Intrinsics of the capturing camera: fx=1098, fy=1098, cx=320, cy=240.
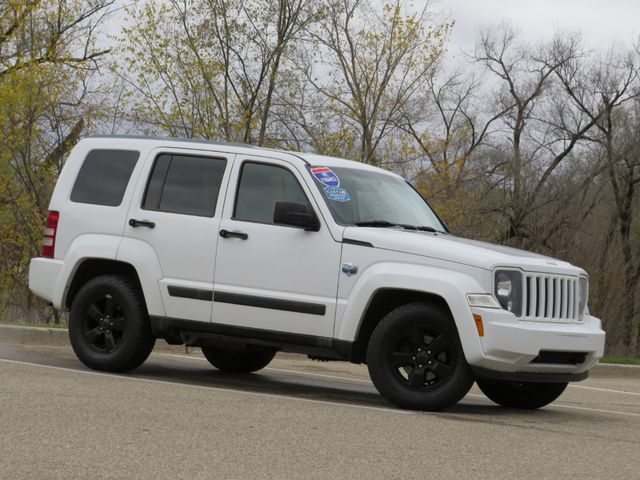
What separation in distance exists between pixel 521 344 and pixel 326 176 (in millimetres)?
2222

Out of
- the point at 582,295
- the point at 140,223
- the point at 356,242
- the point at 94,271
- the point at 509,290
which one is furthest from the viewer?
the point at 94,271

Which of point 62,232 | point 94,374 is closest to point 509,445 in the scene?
point 94,374

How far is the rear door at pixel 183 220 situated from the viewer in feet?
30.6

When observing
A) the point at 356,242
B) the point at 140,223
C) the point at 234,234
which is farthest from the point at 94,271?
the point at 356,242

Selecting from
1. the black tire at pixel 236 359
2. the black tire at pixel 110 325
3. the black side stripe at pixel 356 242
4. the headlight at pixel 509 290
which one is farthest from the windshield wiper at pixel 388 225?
the black tire at pixel 236 359

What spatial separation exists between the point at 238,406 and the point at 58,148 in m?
23.3

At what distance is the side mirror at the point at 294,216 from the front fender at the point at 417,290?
0.63m

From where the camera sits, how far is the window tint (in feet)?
30.2

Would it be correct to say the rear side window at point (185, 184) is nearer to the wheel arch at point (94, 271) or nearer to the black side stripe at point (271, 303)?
the wheel arch at point (94, 271)

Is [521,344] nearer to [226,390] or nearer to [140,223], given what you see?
[226,390]

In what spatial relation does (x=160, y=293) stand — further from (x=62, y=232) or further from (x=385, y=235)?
(x=385, y=235)

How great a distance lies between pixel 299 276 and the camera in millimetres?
8844

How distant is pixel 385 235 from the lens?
28.3 ft

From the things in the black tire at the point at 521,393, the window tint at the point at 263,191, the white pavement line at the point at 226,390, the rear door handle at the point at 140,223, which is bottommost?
the white pavement line at the point at 226,390
